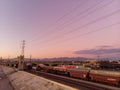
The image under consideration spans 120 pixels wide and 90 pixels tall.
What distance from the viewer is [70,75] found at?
2373 inches

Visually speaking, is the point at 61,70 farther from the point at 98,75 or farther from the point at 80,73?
the point at 98,75

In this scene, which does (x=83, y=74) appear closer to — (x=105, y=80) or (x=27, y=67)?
(x=105, y=80)

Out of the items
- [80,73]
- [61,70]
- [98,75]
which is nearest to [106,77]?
[98,75]

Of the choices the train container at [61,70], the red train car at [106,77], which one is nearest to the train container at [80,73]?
the red train car at [106,77]

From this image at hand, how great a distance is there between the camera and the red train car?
115ft

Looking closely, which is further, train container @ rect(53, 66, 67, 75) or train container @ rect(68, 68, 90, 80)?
train container @ rect(53, 66, 67, 75)

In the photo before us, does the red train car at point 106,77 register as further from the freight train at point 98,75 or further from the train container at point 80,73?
the train container at point 80,73

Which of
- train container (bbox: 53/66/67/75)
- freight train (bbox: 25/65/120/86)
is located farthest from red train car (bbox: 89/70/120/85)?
train container (bbox: 53/66/67/75)

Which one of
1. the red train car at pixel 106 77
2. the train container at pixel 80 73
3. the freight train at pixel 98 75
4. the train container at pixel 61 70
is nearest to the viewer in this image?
the red train car at pixel 106 77

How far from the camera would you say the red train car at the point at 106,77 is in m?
34.9

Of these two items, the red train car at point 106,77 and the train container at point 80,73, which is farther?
the train container at point 80,73

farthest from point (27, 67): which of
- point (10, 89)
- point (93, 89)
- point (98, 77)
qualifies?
point (93, 89)

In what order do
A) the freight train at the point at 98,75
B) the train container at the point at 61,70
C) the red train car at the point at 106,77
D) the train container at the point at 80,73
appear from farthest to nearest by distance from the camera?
the train container at the point at 61,70
the train container at the point at 80,73
the freight train at the point at 98,75
the red train car at the point at 106,77

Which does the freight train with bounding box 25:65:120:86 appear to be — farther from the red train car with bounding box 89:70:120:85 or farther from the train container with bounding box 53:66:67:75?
the train container with bounding box 53:66:67:75
